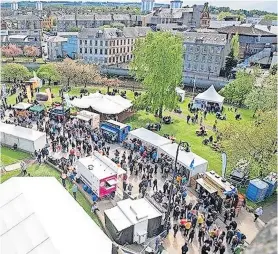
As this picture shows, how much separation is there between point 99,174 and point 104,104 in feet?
47.1

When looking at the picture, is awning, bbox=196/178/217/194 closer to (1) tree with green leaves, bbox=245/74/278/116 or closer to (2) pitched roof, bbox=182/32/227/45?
(1) tree with green leaves, bbox=245/74/278/116

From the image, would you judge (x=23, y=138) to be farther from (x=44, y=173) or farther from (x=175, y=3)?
(x=175, y=3)

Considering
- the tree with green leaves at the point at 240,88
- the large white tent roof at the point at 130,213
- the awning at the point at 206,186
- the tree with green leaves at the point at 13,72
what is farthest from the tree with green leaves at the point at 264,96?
the tree with green leaves at the point at 13,72

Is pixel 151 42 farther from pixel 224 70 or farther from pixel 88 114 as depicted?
pixel 224 70

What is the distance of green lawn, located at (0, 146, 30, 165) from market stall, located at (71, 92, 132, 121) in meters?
9.11

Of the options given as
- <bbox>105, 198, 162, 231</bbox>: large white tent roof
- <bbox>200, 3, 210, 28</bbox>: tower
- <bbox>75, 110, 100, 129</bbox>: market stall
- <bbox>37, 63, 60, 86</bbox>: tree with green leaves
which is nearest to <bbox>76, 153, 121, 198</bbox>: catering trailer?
<bbox>105, 198, 162, 231</bbox>: large white tent roof

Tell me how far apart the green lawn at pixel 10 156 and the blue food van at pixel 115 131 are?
23.3ft

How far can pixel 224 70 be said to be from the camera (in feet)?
203

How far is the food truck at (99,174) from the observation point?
2014 centimetres

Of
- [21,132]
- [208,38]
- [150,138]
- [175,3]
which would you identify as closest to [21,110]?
[21,132]

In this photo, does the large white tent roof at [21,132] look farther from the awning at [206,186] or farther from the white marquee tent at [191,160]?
the awning at [206,186]

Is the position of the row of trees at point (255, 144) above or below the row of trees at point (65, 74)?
above

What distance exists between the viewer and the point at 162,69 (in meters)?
35.3

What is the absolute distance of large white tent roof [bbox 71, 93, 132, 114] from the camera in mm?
32928
